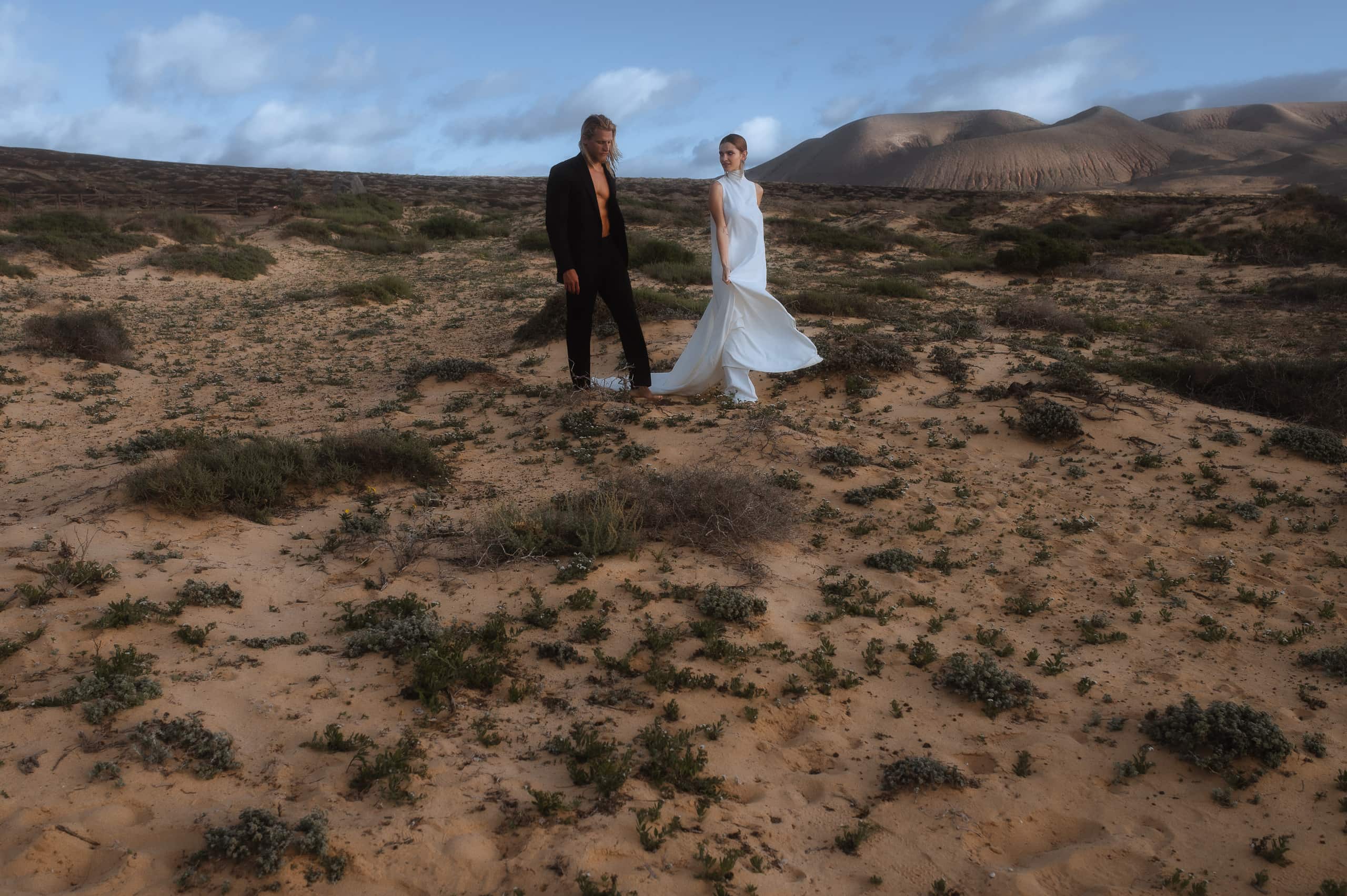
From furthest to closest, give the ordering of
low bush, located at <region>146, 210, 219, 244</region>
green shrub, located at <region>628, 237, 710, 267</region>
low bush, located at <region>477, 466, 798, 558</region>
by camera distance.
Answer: low bush, located at <region>146, 210, 219, 244</region> → green shrub, located at <region>628, 237, 710, 267</region> → low bush, located at <region>477, 466, 798, 558</region>

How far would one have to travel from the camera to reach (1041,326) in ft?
34.1

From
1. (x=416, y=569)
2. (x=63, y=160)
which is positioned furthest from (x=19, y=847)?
(x=63, y=160)

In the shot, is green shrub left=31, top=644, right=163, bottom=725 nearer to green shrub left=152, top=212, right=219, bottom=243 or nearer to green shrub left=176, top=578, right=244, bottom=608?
green shrub left=176, top=578, right=244, bottom=608

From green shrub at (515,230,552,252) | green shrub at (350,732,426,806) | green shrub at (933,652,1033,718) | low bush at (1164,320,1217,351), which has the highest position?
green shrub at (515,230,552,252)

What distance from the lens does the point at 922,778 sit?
2791 millimetres

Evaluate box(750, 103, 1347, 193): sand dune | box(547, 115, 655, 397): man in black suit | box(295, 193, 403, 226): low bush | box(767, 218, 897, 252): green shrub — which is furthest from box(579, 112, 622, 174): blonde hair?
box(750, 103, 1347, 193): sand dune

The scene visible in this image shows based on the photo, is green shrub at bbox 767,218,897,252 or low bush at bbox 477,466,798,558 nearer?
low bush at bbox 477,466,798,558

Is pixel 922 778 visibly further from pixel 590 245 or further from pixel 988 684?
pixel 590 245

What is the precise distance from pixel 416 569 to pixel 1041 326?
358 inches

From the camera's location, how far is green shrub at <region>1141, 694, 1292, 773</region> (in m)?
2.83

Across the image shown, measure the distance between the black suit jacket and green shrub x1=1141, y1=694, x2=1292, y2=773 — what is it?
4.73 meters

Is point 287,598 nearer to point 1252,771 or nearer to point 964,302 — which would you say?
point 1252,771

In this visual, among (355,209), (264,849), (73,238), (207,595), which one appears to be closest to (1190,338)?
(207,595)

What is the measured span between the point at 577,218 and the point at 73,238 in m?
17.2
